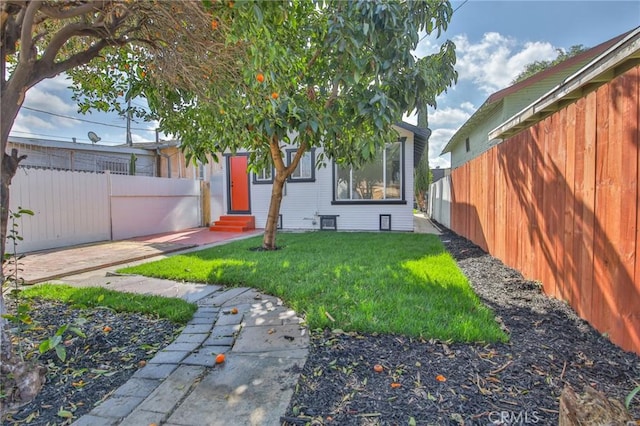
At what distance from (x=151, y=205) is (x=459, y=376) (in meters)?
10.3

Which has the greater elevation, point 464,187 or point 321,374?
point 464,187

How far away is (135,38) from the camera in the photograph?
288 cm

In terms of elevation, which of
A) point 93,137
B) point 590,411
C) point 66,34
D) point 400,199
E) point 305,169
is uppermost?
point 93,137

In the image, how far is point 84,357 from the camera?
2373 mm

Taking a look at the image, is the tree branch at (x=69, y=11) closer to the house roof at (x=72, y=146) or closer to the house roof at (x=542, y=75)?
the house roof at (x=542, y=75)

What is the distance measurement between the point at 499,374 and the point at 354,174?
8660 mm

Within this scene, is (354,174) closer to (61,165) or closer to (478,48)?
(478,48)

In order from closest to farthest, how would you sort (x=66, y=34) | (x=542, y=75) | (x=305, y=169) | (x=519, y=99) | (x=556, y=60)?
1. (x=66, y=34)
2. (x=542, y=75)
3. (x=519, y=99)
4. (x=305, y=169)
5. (x=556, y=60)

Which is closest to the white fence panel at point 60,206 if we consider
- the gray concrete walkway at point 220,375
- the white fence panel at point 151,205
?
the white fence panel at point 151,205

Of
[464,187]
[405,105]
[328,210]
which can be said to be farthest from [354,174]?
[405,105]

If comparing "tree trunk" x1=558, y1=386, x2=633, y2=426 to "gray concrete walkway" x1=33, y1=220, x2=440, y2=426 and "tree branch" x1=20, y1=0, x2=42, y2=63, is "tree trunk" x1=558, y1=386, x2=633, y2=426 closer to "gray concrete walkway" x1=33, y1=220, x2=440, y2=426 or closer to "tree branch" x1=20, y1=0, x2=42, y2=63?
"gray concrete walkway" x1=33, y1=220, x2=440, y2=426

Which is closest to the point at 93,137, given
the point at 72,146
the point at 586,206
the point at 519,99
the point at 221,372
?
the point at 72,146

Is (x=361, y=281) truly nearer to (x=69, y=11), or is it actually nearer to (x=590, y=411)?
(x=590, y=411)

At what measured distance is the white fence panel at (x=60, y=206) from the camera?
6965 millimetres
